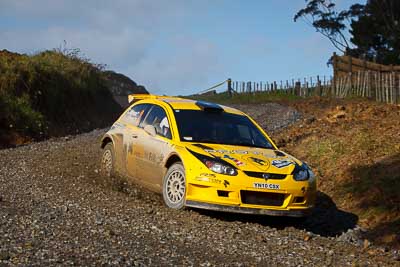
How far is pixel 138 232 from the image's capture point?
7773 mm

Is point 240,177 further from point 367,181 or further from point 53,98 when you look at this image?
point 53,98

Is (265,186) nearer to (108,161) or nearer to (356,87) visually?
(108,161)

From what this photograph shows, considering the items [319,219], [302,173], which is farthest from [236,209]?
[319,219]

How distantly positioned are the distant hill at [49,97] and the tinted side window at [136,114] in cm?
876

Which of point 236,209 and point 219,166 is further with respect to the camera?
point 219,166

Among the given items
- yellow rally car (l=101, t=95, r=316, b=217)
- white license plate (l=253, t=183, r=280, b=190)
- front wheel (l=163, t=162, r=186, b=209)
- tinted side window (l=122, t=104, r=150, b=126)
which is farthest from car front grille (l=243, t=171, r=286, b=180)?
tinted side window (l=122, t=104, r=150, b=126)

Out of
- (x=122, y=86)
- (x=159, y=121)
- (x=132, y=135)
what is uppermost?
(x=122, y=86)

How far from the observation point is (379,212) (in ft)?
37.0

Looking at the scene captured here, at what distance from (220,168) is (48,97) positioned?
Answer: 1614 cm

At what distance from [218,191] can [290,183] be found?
3.13ft

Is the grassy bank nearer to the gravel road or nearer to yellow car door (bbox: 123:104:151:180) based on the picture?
yellow car door (bbox: 123:104:151:180)

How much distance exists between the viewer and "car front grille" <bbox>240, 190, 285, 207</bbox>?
908 centimetres

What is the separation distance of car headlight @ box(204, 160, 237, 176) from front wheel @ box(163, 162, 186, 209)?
0.38 metres

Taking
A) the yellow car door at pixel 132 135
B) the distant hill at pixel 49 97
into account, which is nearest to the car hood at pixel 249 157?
the yellow car door at pixel 132 135
